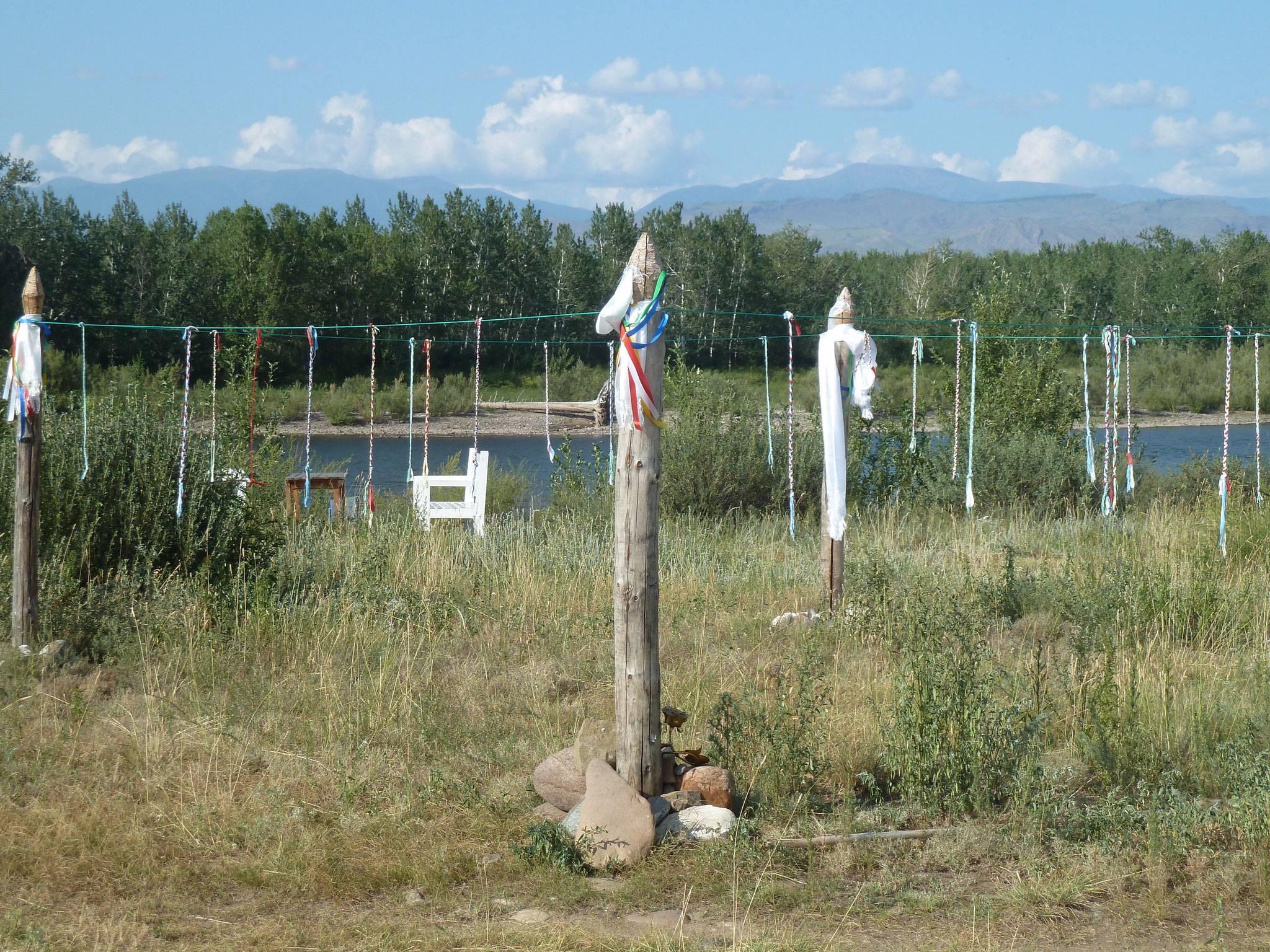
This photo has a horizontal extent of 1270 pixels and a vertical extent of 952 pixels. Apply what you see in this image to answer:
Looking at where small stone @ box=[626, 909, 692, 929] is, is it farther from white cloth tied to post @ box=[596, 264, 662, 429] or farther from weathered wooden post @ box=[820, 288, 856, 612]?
weathered wooden post @ box=[820, 288, 856, 612]

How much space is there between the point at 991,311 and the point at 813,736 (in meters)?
12.2

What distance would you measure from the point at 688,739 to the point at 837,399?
2.89m

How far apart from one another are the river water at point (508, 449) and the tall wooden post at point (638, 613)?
1430 centimetres

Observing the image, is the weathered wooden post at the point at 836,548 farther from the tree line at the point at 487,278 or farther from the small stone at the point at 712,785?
the tree line at the point at 487,278

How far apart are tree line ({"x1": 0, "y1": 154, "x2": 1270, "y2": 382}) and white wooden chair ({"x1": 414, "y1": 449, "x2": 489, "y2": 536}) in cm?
2115

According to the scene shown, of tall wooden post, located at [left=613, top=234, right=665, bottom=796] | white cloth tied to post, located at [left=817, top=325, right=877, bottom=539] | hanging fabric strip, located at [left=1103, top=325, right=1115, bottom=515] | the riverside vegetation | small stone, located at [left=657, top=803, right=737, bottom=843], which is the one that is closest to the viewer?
the riverside vegetation

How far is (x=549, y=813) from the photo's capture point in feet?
15.4

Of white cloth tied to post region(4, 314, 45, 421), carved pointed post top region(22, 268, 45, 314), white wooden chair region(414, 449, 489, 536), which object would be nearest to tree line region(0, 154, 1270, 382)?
white wooden chair region(414, 449, 489, 536)

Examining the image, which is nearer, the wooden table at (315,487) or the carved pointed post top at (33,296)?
the carved pointed post top at (33,296)

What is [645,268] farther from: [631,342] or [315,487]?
[315,487]

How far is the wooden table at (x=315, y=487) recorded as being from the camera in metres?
12.3

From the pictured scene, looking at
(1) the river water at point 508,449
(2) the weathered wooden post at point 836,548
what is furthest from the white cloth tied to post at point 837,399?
(1) the river water at point 508,449

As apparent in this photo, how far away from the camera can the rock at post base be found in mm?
4312

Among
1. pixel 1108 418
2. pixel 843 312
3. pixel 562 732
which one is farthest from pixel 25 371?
pixel 1108 418
